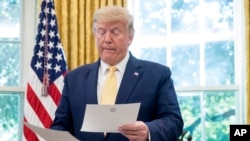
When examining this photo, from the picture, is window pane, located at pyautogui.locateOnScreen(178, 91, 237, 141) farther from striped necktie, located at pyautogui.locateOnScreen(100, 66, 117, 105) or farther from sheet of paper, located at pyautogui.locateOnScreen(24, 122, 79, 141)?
sheet of paper, located at pyautogui.locateOnScreen(24, 122, 79, 141)

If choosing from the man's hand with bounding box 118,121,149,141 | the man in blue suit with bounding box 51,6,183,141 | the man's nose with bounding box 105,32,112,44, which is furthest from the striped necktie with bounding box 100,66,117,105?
the man's hand with bounding box 118,121,149,141

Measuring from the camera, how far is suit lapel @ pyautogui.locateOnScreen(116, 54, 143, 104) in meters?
2.05

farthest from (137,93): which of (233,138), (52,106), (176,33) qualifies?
(176,33)

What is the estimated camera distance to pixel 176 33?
4523 mm

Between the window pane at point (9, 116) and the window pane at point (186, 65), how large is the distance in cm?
163

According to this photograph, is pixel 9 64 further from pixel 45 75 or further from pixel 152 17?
pixel 152 17

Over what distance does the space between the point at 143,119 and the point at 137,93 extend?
128 mm

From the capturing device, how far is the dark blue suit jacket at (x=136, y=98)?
201 centimetres

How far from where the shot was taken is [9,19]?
14.8 feet

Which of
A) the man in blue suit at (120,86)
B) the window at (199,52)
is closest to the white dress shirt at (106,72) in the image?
the man in blue suit at (120,86)

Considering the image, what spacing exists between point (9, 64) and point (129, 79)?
2.64 metres

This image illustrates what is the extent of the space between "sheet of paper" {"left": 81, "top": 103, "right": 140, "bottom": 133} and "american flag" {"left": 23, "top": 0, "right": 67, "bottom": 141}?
2.19 metres

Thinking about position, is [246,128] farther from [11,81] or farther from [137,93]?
[11,81]

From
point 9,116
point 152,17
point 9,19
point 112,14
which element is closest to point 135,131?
point 112,14
